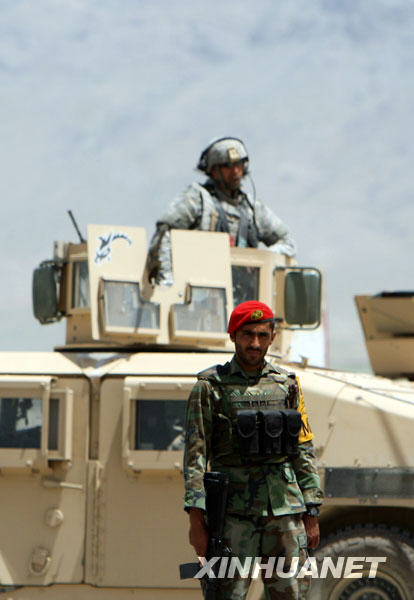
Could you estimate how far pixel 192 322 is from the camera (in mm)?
6148

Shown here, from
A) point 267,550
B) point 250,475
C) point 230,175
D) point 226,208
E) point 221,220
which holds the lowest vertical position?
point 267,550

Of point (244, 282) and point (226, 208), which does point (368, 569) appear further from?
point (226, 208)

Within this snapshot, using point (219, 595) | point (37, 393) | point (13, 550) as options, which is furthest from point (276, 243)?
point (219, 595)

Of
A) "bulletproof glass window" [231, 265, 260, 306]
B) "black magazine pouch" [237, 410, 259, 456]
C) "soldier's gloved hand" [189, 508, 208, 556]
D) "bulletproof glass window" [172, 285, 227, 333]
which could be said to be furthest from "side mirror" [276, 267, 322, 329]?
"soldier's gloved hand" [189, 508, 208, 556]

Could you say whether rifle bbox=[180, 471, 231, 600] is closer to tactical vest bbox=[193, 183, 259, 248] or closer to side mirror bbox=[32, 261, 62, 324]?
side mirror bbox=[32, 261, 62, 324]

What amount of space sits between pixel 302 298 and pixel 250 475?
8.18 feet

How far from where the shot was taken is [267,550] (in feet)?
12.8

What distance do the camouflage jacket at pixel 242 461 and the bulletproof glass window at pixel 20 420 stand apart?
71.3 inches

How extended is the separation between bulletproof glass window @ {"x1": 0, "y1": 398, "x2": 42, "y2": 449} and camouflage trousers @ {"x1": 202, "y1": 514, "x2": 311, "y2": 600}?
202 cm

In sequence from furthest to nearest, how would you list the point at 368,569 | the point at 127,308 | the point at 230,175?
1. the point at 230,175
2. the point at 127,308
3. the point at 368,569

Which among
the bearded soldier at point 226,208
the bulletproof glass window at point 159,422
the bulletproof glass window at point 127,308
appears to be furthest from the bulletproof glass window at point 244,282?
the bulletproof glass window at point 159,422

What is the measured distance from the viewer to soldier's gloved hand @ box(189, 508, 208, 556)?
374 cm

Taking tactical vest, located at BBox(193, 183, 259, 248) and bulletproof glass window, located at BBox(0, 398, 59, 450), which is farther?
tactical vest, located at BBox(193, 183, 259, 248)

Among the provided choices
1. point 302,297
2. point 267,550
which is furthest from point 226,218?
point 267,550
